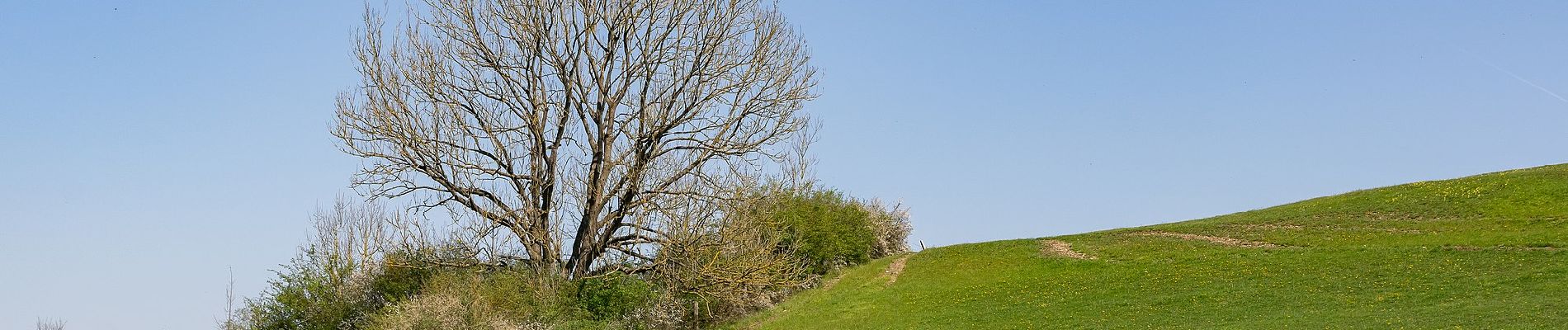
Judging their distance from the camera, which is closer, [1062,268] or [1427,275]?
[1427,275]

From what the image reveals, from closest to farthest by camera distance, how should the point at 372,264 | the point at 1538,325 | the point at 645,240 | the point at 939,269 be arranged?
the point at 1538,325
the point at 645,240
the point at 372,264
the point at 939,269

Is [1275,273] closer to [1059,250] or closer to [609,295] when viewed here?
[1059,250]

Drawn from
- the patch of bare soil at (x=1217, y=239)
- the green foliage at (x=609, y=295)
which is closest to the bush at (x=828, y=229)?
the patch of bare soil at (x=1217, y=239)

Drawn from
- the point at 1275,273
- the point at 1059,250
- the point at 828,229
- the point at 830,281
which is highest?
the point at 828,229

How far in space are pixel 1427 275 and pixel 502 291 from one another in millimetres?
29528

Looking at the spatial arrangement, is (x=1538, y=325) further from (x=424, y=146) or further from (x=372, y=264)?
(x=372, y=264)

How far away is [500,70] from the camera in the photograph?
29.6 metres

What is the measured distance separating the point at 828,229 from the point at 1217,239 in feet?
62.7

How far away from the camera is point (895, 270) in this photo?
Result: 54281 mm

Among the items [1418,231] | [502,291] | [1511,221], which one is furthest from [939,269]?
[502,291]

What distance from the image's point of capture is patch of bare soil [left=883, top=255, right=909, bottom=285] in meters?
51.9

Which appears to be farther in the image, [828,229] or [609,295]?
[828,229]

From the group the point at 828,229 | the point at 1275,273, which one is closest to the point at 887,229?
the point at 828,229

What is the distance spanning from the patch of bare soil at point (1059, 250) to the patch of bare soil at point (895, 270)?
7.12 m
